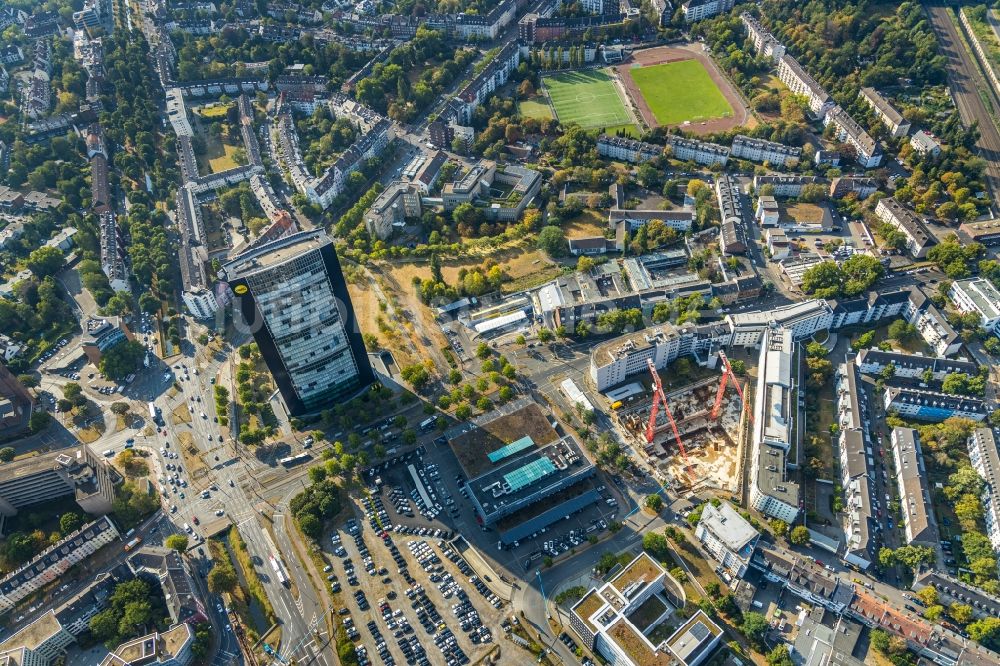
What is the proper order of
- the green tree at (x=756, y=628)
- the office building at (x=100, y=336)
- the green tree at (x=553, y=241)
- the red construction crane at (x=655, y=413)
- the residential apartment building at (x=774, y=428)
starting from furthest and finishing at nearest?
the green tree at (x=553, y=241), the office building at (x=100, y=336), the red construction crane at (x=655, y=413), the residential apartment building at (x=774, y=428), the green tree at (x=756, y=628)

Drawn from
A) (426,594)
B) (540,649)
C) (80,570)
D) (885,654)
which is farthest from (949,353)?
(80,570)

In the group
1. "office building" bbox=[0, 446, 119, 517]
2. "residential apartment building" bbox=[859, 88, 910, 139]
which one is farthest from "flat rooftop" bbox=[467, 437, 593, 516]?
"residential apartment building" bbox=[859, 88, 910, 139]

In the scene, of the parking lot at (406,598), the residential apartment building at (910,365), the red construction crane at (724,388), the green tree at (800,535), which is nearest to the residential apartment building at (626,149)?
the red construction crane at (724,388)

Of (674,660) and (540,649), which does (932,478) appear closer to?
(674,660)

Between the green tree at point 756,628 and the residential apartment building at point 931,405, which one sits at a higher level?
the residential apartment building at point 931,405

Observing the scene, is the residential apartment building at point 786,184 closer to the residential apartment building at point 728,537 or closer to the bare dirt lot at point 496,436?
the bare dirt lot at point 496,436

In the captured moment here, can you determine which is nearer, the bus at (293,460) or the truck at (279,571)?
the truck at (279,571)

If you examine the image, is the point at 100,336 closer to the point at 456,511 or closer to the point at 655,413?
the point at 456,511
